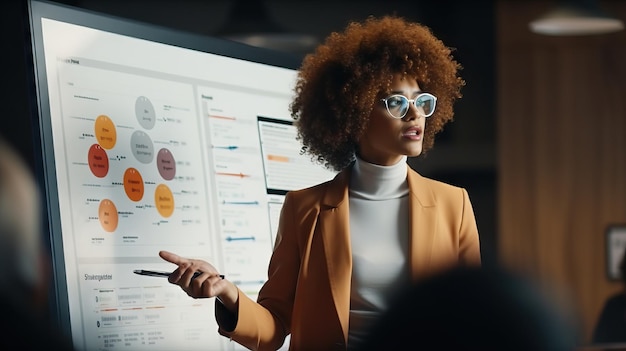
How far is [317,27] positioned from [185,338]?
12.6 ft

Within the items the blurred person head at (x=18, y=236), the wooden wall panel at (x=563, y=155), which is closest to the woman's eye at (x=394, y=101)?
the blurred person head at (x=18, y=236)

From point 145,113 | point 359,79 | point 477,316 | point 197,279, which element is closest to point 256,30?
point 145,113

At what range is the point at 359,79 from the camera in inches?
44.0

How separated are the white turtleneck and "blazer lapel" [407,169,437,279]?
0.03ft

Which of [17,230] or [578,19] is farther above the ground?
[578,19]

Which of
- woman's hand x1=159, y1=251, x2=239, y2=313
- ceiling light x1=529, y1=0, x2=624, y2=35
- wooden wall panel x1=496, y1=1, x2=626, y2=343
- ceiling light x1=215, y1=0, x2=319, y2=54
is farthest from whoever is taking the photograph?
wooden wall panel x1=496, y1=1, x2=626, y2=343

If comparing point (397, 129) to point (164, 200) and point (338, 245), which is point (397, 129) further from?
point (164, 200)

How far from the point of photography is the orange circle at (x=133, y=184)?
1.39 meters

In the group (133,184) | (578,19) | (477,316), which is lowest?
(477,316)

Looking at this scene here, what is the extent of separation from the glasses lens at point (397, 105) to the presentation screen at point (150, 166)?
42 cm

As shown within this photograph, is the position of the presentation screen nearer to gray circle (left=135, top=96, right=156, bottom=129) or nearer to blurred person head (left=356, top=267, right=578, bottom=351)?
gray circle (left=135, top=96, right=156, bottom=129)

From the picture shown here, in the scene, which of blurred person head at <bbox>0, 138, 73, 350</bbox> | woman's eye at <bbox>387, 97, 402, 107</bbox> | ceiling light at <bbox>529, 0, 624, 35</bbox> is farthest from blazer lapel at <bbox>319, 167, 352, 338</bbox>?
ceiling light at <bbox>529, 0, 624, 35</bbox>

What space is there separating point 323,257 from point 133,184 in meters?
0.40

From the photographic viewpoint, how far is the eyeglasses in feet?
3.63
